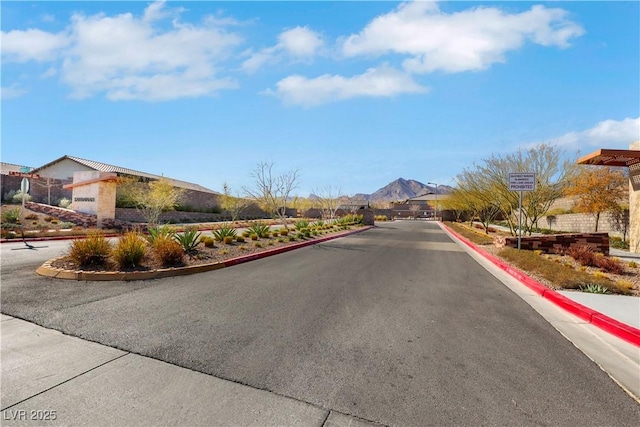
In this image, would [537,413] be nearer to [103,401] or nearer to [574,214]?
[103,401]

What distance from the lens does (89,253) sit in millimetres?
8086

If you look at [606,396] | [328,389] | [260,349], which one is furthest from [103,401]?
[606,396]

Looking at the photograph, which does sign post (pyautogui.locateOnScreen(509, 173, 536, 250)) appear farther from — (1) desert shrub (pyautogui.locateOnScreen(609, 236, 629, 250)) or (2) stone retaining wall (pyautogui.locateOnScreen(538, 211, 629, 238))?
(2) stone retaining wall (pyautogui.locateOnScreen(538, 211, 629, 238))

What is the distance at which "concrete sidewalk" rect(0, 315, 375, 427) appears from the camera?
8.71 ft

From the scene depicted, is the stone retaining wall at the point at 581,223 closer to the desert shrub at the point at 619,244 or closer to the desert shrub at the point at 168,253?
the desert shrub at the point at 619,244

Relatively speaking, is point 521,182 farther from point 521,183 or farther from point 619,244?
point 619,244

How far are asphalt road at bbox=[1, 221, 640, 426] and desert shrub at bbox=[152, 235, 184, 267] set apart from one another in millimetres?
1205

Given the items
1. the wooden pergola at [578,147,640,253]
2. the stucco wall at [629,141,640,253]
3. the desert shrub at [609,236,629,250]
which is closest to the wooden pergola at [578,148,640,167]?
the wooden pergola at [578,147,640,253]

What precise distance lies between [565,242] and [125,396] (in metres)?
15.5

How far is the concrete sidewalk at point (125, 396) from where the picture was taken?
8.71 feet

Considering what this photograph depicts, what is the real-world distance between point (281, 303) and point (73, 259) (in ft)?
19.2

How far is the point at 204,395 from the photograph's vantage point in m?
3.00

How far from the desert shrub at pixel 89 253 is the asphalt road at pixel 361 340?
3.12ft

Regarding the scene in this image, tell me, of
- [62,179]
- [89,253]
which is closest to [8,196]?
[62,179]
